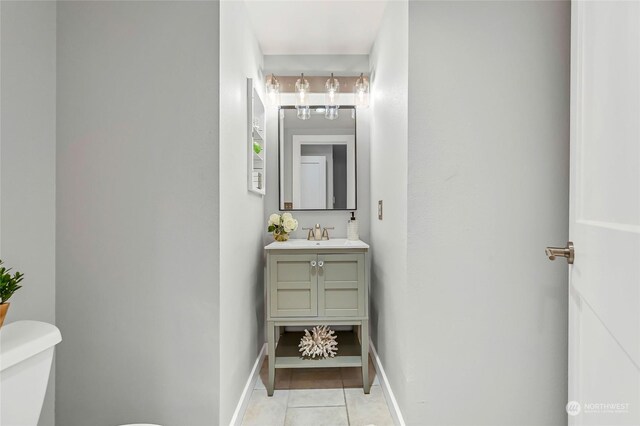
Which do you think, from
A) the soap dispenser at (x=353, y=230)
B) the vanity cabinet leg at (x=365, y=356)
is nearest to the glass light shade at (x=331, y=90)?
the soap dispenser at (x=353, y=230)

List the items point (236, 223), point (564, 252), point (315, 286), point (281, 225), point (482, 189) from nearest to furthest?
point (564, 252) < point (482, 189) < point (236, 223) < point (315, 286) < point (281, 225)

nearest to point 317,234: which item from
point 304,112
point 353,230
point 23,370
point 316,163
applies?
point 353,230

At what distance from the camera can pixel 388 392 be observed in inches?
79.8

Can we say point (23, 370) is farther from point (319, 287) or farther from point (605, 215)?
point (605, 215)

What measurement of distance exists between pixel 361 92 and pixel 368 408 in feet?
7.15

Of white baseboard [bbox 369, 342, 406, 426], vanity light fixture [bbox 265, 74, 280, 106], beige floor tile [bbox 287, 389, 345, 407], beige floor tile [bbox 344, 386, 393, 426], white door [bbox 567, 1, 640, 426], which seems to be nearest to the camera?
white door [bbox 567, 1, 640, 426]

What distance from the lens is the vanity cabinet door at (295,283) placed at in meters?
2.24

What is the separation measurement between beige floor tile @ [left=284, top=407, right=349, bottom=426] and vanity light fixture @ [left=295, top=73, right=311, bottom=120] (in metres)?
2.01

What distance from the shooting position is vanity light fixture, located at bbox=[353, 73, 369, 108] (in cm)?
280

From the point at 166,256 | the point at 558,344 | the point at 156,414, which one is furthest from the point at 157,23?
the point at 558,344

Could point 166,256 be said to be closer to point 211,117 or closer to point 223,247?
point 223,247

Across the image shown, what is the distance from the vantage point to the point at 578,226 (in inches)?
45.4

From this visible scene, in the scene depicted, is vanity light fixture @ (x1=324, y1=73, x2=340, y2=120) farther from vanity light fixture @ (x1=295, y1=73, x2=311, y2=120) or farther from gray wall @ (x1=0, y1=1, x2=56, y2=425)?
gray wall @ (x1=0, y1=1, x2=56, y2=425)

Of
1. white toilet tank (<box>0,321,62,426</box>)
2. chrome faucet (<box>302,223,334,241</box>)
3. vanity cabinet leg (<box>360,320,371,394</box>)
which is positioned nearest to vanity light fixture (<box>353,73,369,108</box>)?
chrome faucet (<box>302,223,334,241</box>)
